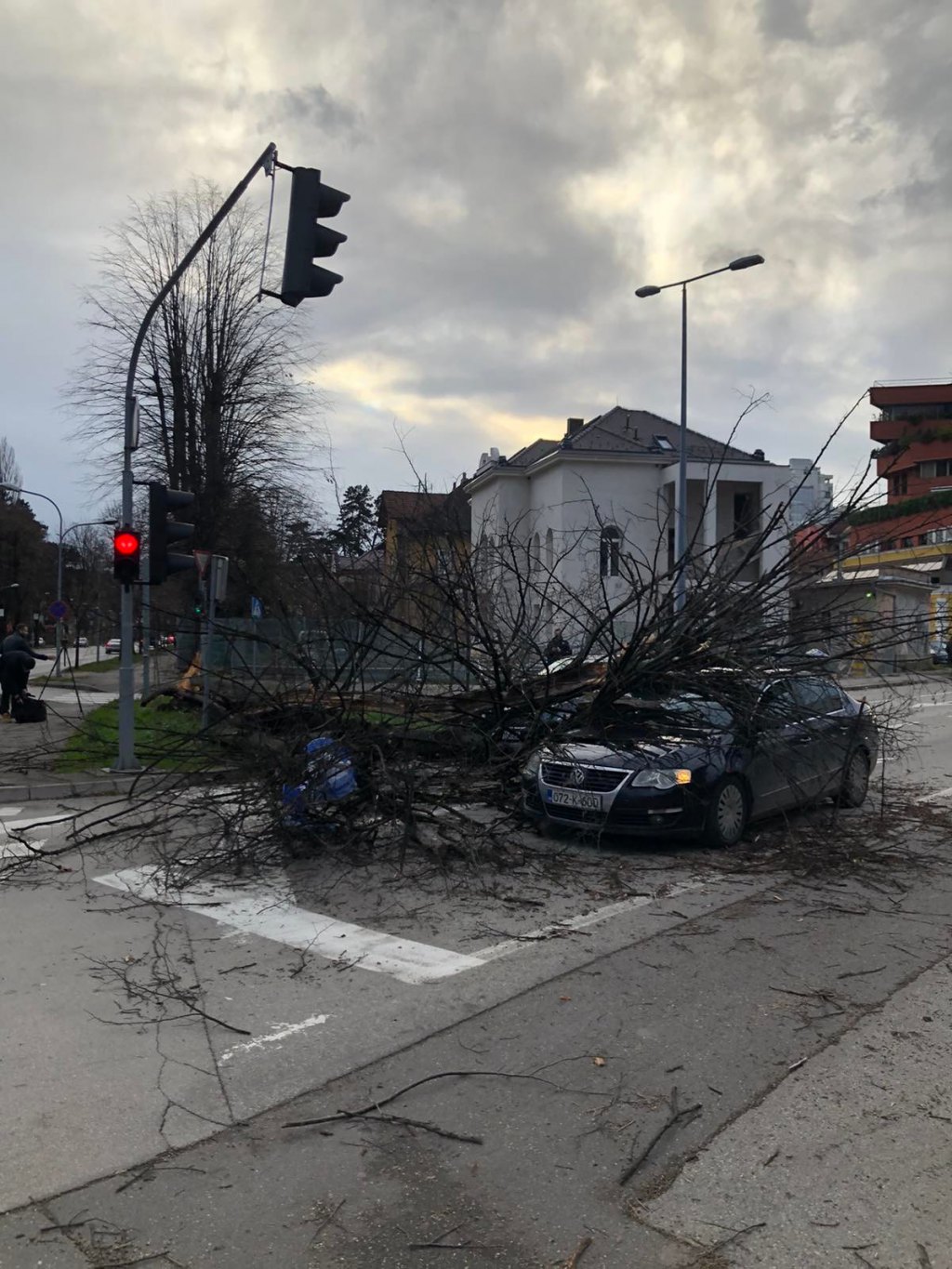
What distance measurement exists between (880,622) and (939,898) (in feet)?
9.42

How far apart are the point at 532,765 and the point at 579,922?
232 cm

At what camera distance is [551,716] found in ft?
28.8

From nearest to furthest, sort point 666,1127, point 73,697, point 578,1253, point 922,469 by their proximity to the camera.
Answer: point 578,1253 → point 666,1127 → point 73,697 → point 922,469

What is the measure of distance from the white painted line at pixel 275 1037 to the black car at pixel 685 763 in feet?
12.4

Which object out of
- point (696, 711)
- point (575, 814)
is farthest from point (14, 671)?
point (696, 711)

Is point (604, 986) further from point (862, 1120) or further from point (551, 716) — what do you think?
point (551, 716)

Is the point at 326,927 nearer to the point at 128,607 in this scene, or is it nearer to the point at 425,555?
the point at 425,555

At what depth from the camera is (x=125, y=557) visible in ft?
40.9

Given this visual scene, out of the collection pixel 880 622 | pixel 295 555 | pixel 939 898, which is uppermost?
pixel 295 555

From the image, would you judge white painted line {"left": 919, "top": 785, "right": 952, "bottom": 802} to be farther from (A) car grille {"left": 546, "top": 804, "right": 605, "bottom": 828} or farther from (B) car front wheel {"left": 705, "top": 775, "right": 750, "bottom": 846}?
(A) car grille {"left": 546, "top": 804, "right": 605, "bottom": 828}

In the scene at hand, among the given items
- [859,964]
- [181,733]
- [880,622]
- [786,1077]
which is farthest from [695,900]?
[181,733]

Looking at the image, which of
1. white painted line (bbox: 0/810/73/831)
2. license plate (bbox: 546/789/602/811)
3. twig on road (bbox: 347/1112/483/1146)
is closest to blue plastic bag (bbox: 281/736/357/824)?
license plate (bbox: 546/789/602/811)

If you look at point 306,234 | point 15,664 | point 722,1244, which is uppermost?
point 306,234

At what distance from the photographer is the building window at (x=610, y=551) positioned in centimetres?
950
